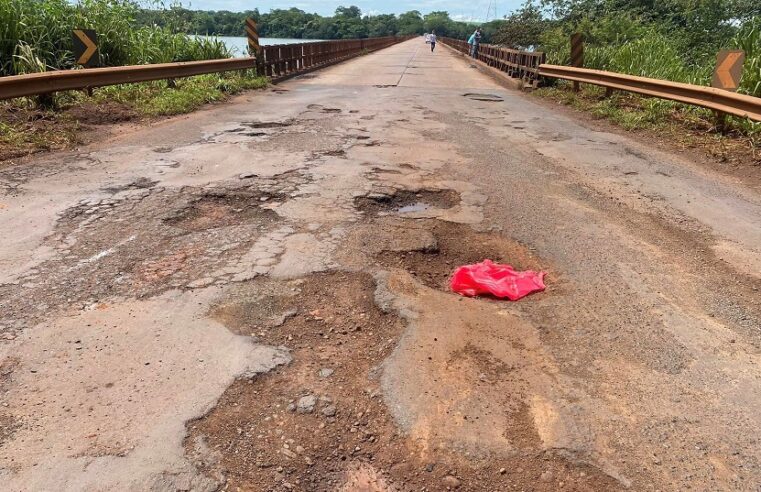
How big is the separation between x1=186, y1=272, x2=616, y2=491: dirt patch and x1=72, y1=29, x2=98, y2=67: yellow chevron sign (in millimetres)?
8501

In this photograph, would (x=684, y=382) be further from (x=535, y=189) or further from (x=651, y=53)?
(x=651, y=53)

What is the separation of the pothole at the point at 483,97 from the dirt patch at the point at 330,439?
10.5 m

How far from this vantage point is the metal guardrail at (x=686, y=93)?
265 inches

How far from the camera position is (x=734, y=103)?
23.1 feet

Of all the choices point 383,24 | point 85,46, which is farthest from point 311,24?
point 85,46

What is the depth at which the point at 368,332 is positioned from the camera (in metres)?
2.81

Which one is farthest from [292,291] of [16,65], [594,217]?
[16,65]

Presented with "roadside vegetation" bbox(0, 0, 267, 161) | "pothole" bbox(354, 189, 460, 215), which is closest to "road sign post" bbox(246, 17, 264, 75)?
"roadside vegetation" bbox(0, 0, 267, 161)

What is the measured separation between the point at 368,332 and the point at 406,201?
215 centimetres

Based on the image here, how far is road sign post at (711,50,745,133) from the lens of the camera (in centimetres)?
749

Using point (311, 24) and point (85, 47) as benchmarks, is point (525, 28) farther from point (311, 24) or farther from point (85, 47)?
point (311, 24)

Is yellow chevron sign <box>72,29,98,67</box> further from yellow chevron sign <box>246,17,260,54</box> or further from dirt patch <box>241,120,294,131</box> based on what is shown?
yellow chevron sign <box>246,17,260,54</box>

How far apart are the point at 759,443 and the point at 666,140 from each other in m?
6.64

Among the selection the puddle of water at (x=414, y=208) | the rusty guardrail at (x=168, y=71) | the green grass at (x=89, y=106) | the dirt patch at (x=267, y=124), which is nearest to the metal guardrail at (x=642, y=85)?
the puddle of water at (x=414, y=208)
